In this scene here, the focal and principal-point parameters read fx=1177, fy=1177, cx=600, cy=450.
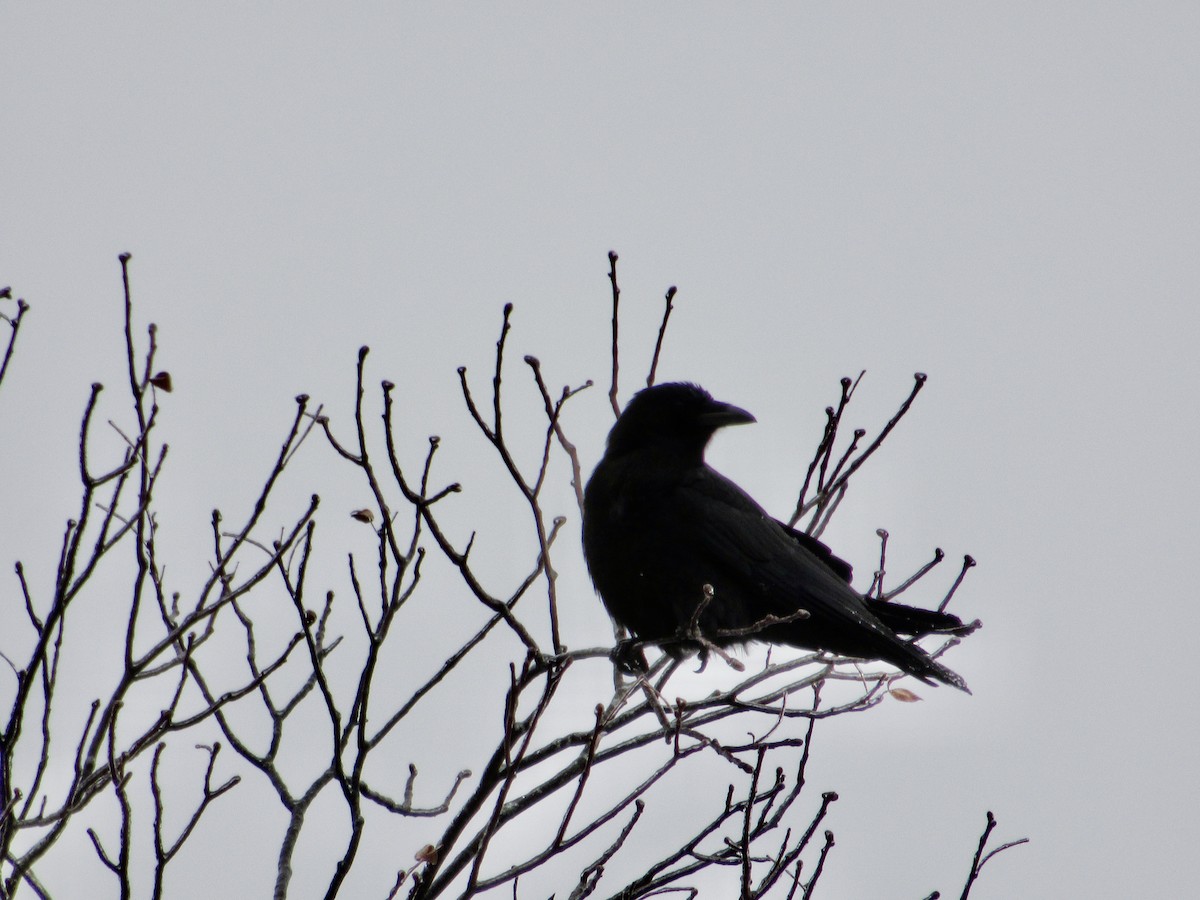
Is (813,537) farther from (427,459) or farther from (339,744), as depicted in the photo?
(339,744)

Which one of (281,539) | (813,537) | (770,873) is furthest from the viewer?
(813,537)

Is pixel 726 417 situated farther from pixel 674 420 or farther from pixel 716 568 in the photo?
pixel 716 568

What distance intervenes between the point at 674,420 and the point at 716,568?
0.99 metres

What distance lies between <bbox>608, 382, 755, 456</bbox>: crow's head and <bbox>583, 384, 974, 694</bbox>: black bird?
0.02m

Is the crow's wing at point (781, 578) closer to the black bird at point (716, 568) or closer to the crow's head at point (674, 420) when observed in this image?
the black bird at point (716, 568)

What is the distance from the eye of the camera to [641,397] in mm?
6613

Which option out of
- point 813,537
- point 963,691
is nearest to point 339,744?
point 813,537

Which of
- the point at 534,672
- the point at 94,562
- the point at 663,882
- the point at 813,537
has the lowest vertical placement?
the point at 663,882

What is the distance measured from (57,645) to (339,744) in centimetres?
104

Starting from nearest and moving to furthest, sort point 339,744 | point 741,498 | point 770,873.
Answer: point 339,744, point 770,873, point 741,498

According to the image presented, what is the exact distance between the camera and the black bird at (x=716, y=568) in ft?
18.7

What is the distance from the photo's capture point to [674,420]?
6.51 meters

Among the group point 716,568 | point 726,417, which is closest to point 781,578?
point 716,568

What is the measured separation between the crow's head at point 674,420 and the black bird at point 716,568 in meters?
A: 0.02
